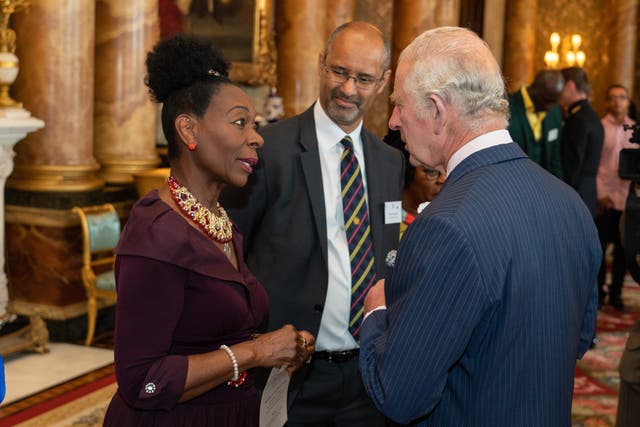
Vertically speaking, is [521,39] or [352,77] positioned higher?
[521,39]

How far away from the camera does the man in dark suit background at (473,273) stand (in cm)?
184

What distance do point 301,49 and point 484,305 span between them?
7.99m

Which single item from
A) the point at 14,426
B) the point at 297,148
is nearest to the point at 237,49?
the point at 14,426

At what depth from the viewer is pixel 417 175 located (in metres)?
4.07

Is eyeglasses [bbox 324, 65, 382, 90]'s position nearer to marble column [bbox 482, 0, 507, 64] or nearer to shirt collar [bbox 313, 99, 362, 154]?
shirt collar [bbox 313, 99, 362, 154]

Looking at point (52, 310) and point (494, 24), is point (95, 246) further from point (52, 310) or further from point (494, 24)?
point (494, 24)

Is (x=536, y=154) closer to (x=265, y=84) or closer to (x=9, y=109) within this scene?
(x=265, y=84)

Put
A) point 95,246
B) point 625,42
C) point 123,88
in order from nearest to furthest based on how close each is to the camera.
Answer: point 95,246
point 123,88
point 625,42

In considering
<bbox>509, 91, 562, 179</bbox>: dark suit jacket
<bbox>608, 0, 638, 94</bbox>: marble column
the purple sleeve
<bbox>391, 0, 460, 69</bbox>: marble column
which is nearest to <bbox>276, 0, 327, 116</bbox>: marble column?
<bbox>391, 0, 460, 69</bbox>: marble column

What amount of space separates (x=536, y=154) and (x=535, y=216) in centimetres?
573

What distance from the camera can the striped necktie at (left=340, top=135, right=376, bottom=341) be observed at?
3125 millimetres

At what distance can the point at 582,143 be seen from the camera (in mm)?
7879

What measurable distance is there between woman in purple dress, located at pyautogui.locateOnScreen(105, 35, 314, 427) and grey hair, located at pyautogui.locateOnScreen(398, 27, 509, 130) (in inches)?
25.8

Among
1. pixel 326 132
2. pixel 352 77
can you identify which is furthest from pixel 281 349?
pixel 352 77
